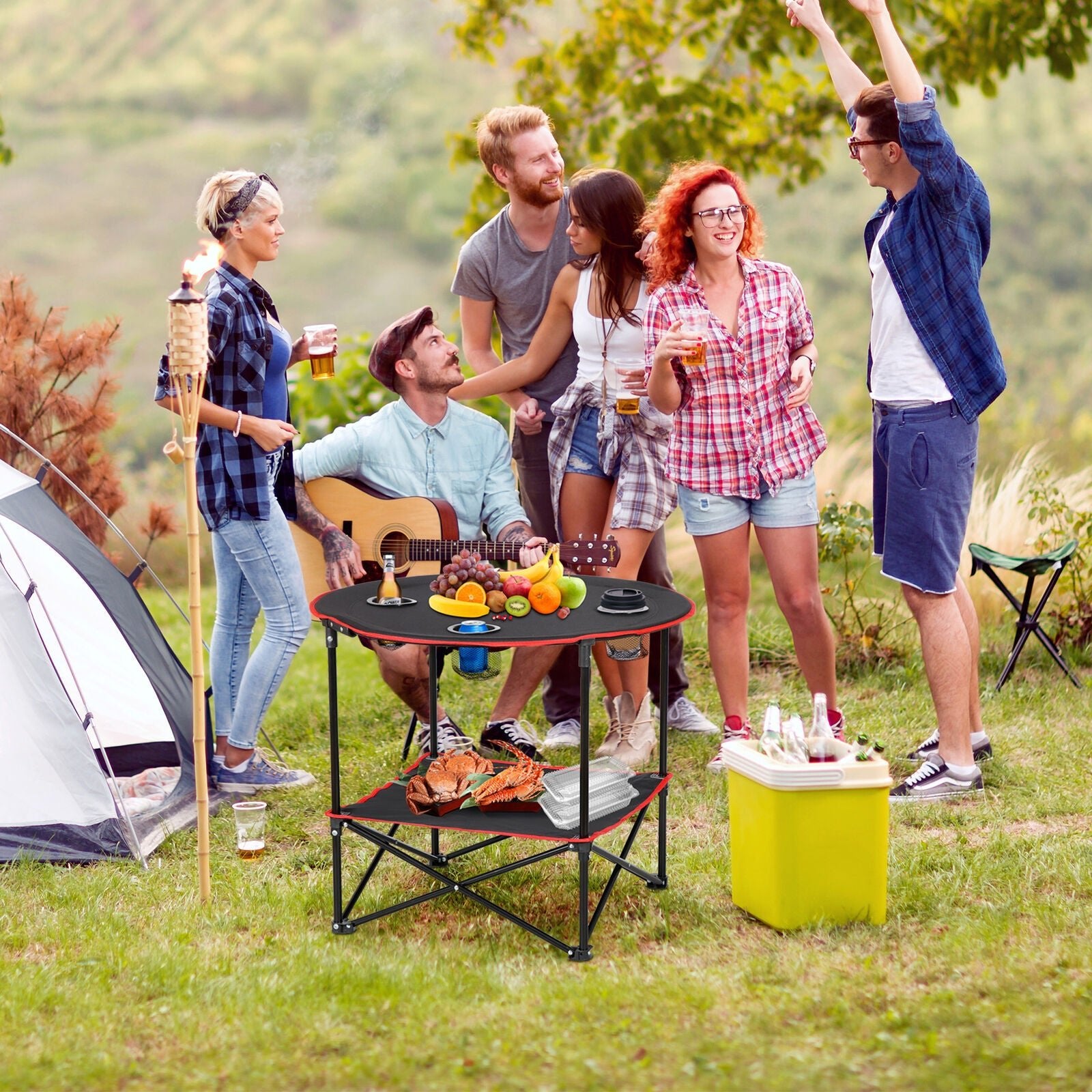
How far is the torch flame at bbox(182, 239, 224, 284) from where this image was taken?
3.19 metres

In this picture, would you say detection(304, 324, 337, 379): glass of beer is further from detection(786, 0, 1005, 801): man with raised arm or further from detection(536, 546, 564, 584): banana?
detection(786, 0, 1005, 801): man with raised arm

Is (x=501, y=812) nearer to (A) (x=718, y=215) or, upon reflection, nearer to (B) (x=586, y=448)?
(B) (x=586, y=448)

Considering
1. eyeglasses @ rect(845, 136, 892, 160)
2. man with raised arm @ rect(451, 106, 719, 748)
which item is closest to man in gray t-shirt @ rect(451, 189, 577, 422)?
man with raised arm @ rect(451, 106, 719, 748)

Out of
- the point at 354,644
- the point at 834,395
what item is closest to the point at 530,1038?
the point at 354,644

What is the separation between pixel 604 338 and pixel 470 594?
52.2 inches

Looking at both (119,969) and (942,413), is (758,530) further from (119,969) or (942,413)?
(119,969)

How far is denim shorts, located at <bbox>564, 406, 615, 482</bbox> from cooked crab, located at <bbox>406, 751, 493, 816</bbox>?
49.2 inches

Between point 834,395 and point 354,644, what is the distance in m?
13.5

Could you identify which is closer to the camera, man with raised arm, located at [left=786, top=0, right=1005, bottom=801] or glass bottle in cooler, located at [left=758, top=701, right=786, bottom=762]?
glass bottle in cooler, located at [left=758, top=701, right=786, bottom=762]

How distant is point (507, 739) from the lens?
464 centimetres

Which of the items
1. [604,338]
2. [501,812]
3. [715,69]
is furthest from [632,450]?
[715,69]

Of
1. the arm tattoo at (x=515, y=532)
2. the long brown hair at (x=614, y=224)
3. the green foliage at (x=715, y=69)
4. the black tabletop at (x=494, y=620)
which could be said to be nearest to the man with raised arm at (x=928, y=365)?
the long brown hair at (x=614, y=224)

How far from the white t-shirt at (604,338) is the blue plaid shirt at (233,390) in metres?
0.97

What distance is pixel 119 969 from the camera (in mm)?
3021
